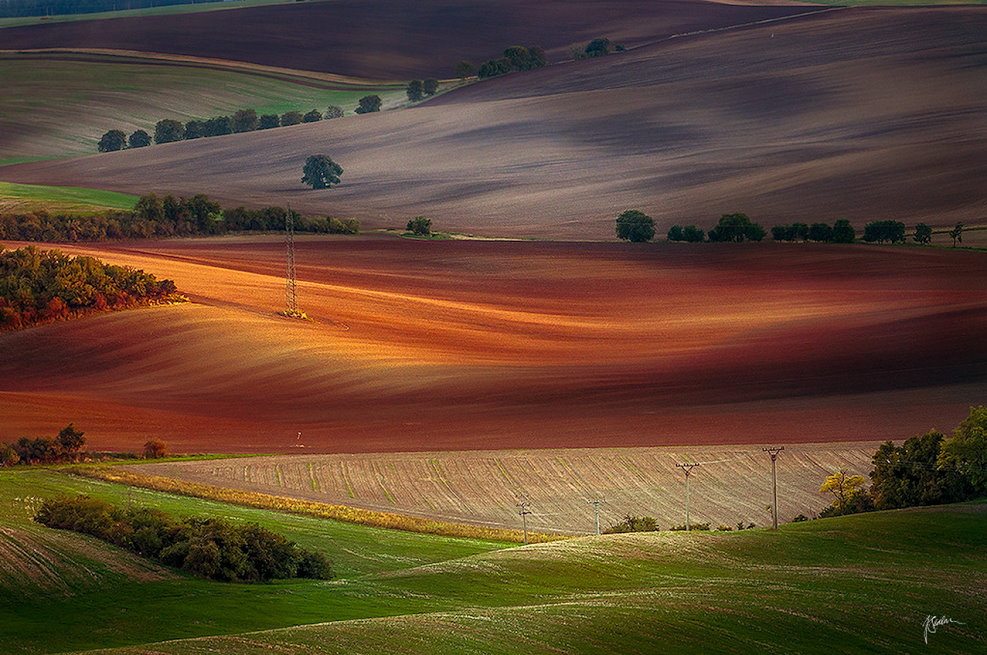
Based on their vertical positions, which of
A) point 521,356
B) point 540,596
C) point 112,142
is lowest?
point 540,596

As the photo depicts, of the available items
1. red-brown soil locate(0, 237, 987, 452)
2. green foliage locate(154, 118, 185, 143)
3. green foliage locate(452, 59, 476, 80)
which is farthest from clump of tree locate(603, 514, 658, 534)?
green foliage locate(452, 59, 476, 80)

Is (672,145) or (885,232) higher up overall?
(672,145)

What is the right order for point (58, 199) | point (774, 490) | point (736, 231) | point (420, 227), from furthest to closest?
point (58, 199)
point (420, 227)
point (736, 231)
point (774, 490)

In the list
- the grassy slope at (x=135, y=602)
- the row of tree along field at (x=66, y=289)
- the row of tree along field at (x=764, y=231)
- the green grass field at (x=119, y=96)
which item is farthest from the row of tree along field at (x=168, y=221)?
the grassy slope at (x=135, y=602)

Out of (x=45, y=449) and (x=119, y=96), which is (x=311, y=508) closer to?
(x=45, y=449)

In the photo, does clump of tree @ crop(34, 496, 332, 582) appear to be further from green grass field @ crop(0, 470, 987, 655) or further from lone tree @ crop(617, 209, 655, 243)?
lone tree @ crop(617, 209, 655, 243)

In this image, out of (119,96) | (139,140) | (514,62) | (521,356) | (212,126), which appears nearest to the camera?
(521,356)

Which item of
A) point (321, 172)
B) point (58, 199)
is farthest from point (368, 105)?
point (58, 199)
